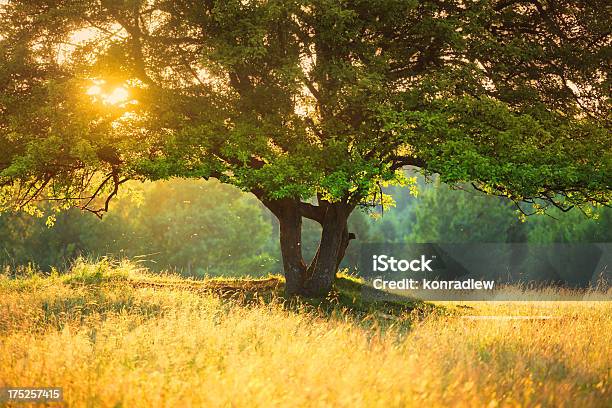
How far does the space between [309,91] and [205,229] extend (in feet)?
132

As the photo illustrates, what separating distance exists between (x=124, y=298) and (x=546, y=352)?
10.1m

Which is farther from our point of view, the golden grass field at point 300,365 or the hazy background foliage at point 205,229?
the hazy background foliage at point 205,229

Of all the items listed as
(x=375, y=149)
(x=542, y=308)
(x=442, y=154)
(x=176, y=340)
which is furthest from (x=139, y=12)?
(x=542, y=308)

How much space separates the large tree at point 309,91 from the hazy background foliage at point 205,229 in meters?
34.0

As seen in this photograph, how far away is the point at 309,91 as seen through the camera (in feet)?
59.5

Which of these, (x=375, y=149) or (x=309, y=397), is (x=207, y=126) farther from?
(x=309, y=397)

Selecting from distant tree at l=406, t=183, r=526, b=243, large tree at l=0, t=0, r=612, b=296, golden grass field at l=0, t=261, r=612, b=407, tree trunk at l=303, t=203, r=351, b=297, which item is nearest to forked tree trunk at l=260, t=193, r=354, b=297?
tree trunk at l=303, t=203, r=351, b=297

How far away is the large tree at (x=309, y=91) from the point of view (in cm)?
1577

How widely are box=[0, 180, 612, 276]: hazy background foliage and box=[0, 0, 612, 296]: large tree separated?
3404cm

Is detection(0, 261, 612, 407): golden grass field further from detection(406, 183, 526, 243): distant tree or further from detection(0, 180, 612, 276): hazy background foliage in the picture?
detection(406, 183, 526, 243): distant tree

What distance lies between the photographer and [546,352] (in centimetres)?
1055

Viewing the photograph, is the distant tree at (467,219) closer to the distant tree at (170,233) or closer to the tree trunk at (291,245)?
the distant tree at (170,233)

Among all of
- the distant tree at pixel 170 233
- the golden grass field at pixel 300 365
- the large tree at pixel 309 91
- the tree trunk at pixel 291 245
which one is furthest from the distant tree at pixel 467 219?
the golden grass field at pixel 300 365

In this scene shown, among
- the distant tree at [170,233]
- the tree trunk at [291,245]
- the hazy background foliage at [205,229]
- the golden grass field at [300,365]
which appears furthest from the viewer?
the distant tree at [170,233]
